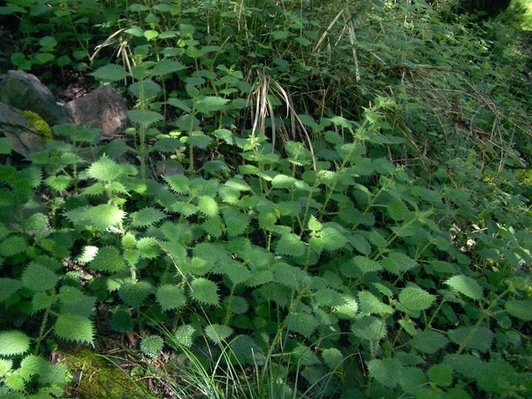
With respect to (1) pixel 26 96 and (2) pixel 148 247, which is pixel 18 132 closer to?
(1) pixel 26 96

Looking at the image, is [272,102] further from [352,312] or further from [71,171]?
[352,312]

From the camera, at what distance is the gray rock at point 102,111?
2.75 meters

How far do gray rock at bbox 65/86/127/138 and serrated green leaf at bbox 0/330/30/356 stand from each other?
1.27m

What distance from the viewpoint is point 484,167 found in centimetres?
335

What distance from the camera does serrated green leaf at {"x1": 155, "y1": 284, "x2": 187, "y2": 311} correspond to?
70.9 inches

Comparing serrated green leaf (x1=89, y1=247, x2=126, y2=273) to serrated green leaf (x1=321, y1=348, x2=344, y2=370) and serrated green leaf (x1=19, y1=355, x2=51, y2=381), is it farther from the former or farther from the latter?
serrated green leaf (x1=321, y1=348, x2=344, y2=370)

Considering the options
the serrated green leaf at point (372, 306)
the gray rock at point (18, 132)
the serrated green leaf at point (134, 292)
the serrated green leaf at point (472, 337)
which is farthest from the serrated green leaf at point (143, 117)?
the serrated green leaf at point (472, 337)

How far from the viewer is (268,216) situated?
2207mm

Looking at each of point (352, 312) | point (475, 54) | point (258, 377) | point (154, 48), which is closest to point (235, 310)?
point (258, 377)

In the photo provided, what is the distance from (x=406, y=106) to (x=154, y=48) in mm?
1343

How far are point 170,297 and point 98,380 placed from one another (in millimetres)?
365

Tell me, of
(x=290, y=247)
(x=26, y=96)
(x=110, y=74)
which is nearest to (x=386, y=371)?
(x=290, y=247)

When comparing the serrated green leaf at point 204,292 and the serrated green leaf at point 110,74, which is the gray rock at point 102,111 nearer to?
the serrated green leaf at point 110,74

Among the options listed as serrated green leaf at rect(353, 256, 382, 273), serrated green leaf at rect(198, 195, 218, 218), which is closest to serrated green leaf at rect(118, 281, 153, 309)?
serrated green leaf at rect(198, 195, 218, 218)
